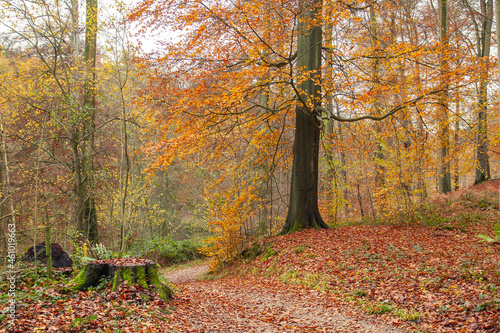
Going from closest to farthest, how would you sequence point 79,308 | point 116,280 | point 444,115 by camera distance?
point 79,308 < point 116,280 < point 444,115

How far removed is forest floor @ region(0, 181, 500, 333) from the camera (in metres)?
3.67

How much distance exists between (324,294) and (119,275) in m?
3.47

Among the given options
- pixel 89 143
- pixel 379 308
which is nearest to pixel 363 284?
pixel 379 308

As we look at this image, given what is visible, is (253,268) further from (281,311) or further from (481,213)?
(481,213)

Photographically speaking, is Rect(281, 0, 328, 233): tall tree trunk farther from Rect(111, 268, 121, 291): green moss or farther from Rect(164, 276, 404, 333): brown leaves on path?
Rect(111, 268, 121, 291): green moss

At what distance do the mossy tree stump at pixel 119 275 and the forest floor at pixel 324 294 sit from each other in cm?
16

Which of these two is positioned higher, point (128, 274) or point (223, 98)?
point (223, 98)

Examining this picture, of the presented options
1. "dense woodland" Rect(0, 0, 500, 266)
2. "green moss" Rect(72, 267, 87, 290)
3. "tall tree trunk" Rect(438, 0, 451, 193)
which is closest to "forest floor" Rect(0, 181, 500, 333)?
"green moss" Rect(72, 267, 87, 290)

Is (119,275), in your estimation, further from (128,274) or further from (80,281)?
(80,281)

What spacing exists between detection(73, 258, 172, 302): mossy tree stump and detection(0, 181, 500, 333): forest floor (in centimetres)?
16

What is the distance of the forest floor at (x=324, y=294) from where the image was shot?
3672 millimetres

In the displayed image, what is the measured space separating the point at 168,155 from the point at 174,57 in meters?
2.54

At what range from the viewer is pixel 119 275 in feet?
→ 14.6

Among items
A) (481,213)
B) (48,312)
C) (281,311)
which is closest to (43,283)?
(48,312)
